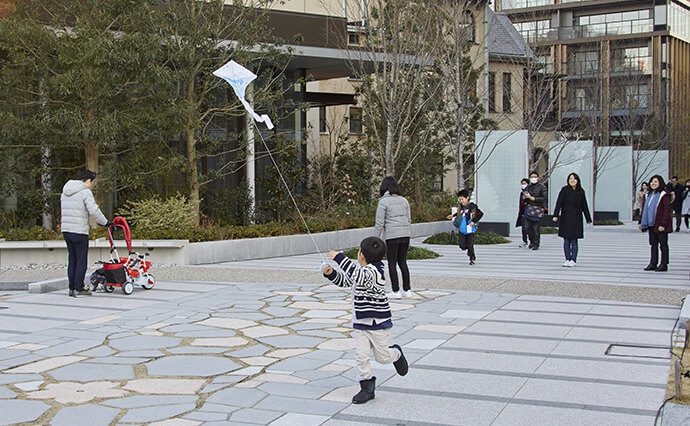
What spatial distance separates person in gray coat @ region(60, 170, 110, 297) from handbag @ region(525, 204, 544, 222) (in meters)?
10.8

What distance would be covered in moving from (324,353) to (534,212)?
40.4 ft

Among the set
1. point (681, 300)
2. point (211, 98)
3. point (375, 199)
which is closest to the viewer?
point (681, 300)

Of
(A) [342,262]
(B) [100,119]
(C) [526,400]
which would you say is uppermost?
(B) [100,119]

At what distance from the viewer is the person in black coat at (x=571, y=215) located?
15.1m

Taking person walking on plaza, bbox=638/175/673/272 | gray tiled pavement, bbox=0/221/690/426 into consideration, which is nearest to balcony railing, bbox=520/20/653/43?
person walking on plaza, bbox=638/175/673/272

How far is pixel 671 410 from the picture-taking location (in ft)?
18.5

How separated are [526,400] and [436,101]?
Result: 19.2 m

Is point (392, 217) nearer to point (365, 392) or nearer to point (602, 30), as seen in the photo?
point (365, 392)

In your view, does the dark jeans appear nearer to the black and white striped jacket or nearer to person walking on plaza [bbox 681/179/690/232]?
the black and white striped jacket

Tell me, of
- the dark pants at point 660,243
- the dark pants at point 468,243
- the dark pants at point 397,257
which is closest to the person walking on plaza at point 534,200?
the dark pants at point 468,243

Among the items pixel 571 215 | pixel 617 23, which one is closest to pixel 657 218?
pixel 571 215

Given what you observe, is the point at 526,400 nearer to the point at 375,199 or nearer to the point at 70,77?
the point at 70,77

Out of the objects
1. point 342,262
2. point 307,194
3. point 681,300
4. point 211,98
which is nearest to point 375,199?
point 307,194

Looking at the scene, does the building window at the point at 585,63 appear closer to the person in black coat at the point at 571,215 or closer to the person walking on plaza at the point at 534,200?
the person walking on plaza at the point at 534,200
